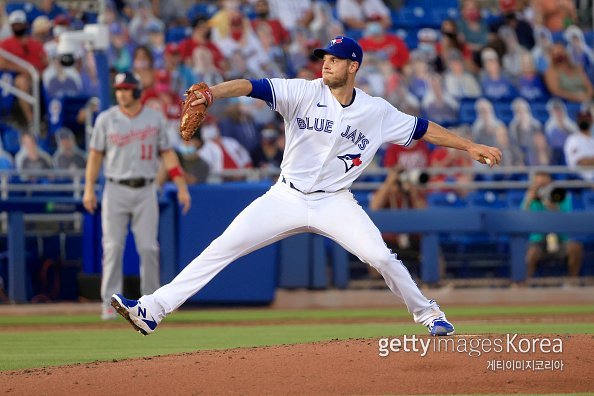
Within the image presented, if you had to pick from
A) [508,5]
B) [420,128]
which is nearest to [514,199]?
[508,5]

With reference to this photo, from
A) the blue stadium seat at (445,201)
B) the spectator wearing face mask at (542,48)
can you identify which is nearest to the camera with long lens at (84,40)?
the blue stadium seat at (445,201)

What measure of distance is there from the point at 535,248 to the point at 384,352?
28.5ft

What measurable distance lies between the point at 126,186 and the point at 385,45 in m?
8.03

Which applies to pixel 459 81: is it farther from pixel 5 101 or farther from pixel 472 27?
pixel 5 101

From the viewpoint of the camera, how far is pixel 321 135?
801cm

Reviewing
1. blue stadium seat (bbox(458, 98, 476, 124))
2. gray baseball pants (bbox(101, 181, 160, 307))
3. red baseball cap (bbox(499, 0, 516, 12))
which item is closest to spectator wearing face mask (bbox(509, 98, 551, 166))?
blue stadium seat (bbox(458, 98, 476, 124))

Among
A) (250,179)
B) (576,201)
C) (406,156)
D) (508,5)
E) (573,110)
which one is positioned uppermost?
(508,5)

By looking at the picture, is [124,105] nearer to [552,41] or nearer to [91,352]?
[91,352]

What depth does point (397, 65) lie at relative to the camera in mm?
18797

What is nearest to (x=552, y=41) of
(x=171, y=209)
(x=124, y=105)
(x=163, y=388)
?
(x=171, y=209)

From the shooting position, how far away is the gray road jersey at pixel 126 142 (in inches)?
464

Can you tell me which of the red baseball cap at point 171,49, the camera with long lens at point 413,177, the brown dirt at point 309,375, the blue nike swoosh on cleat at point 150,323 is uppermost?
the red baseball cap at point 171,49

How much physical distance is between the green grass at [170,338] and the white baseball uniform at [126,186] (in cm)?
59

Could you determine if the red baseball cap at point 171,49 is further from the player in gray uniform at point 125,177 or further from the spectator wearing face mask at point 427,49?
the player in gray uniform at point 125,177
